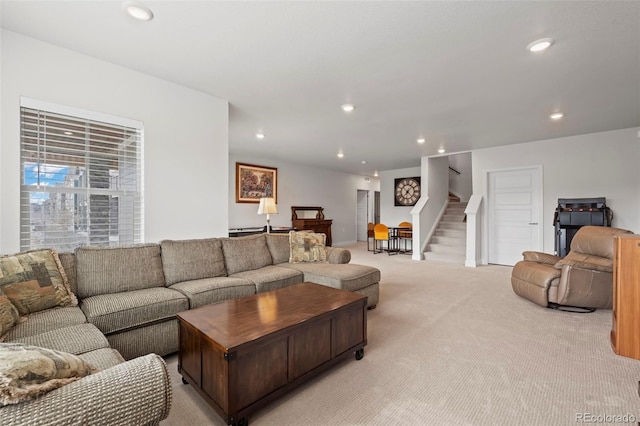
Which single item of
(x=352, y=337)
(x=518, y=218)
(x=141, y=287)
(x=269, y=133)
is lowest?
(x=352, y=337)

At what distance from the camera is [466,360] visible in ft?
7.17

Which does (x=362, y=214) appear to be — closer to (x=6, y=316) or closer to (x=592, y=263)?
(x=592, y=263)

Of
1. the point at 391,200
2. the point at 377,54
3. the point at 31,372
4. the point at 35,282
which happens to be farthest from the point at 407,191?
the point at 31,372

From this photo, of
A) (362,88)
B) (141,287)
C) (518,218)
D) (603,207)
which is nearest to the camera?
(141,287)

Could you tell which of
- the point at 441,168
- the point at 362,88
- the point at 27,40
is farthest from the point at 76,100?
the point at 441,168

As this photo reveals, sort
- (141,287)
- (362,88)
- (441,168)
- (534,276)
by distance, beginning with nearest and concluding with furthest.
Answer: (141,287) → (362,88) → (534,276) → (441,168)

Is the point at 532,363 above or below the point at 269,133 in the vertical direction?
below

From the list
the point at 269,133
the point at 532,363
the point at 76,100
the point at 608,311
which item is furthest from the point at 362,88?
the point at 608,311

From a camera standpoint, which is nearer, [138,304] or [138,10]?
[138,10]

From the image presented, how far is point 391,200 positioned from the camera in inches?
356

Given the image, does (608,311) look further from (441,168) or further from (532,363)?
(441,168)

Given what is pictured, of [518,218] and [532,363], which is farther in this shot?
[518,218]

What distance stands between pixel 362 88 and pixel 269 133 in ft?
7.21

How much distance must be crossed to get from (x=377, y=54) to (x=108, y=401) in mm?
2701
